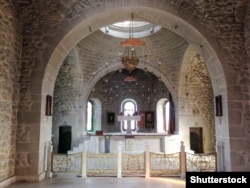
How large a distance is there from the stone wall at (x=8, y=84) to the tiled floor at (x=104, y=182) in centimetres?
62

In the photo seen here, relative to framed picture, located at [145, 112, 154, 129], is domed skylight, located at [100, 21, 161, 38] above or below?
above

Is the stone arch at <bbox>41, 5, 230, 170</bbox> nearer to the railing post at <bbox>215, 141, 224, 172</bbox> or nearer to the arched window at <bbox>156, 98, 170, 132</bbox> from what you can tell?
the railing post at <bbox>215, 141, 224, 172</bbox>

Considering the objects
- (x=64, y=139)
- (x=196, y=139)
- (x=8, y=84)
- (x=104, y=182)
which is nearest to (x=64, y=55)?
(x=8, y=84)

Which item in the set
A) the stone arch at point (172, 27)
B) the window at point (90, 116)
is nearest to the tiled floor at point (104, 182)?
the stone arch at point (172, 27)

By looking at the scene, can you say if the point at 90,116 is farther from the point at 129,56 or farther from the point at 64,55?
the point at 64,55

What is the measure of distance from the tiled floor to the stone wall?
0.62 metres

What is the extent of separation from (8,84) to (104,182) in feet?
9.67

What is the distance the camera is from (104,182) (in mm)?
5059

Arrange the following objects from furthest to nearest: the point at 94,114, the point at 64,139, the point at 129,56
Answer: the point at 94,114 < the point at 64,139 < the point at 129,56

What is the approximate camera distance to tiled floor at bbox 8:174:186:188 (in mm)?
4703

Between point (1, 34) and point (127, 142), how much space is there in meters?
6.42

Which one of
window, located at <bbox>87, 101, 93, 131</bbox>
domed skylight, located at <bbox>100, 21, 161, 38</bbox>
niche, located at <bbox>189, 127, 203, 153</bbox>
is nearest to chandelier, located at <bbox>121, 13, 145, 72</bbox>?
domed skylight, located at <bbox>100, 21, 161, 38</bbox>

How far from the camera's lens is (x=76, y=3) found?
5461 millimetres

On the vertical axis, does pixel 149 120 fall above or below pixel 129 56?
below
